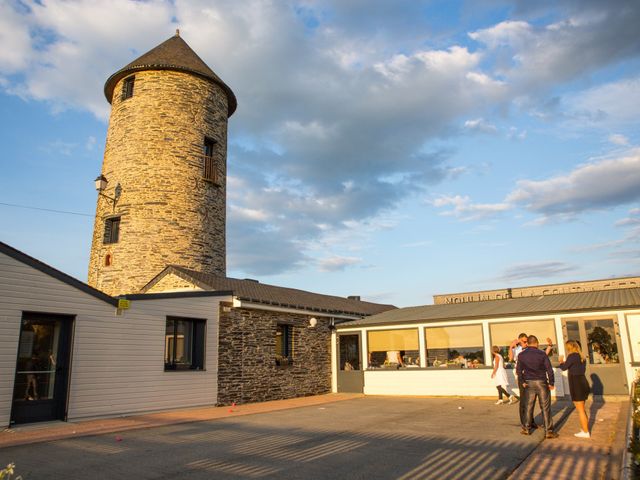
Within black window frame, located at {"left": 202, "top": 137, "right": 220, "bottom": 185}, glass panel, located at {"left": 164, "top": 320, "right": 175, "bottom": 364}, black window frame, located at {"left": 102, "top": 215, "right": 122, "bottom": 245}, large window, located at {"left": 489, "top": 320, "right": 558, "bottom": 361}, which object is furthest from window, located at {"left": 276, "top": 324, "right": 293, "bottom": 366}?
black window frame, located at {"left": 102, "top": 215, "right": 122, "bottom": 245}

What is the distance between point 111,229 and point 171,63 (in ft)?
24.6

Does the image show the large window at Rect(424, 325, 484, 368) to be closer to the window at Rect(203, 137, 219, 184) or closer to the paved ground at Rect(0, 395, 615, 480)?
the paved ground at Rect(0, 395, 615, 480)

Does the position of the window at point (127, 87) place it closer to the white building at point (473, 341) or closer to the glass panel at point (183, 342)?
the glass panel at point (183, 342)

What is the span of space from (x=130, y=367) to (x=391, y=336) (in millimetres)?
8959

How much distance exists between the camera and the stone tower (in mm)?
20000

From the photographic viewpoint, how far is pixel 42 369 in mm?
10367

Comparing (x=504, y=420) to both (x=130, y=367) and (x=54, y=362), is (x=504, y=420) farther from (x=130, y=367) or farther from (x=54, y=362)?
(x=54, y=362)

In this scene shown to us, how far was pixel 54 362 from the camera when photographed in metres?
10.6

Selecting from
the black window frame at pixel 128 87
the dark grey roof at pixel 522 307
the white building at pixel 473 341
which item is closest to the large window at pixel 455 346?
the white building at pixel 473 341

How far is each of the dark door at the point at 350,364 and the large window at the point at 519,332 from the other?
5.02 meters

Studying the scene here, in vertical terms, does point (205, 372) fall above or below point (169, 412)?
above

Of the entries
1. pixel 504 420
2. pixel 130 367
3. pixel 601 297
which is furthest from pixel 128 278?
pixel 601 297

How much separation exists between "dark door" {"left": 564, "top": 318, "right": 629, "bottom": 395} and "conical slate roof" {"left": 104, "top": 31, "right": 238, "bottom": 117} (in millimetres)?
17437

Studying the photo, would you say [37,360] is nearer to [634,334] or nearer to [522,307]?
[522,307]
